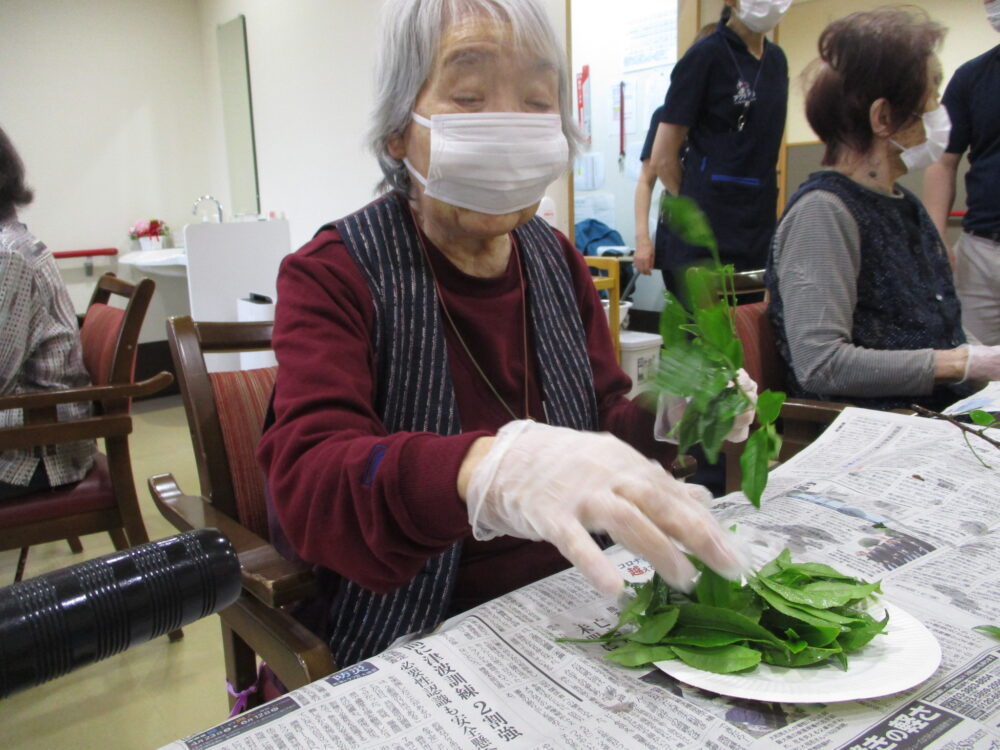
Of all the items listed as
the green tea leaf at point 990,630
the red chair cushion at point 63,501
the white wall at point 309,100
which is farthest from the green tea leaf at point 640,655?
the white wall at point 309,100

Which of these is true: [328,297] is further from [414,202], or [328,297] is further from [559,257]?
[559,257]

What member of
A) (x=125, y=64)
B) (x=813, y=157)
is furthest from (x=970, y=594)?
(x=125, y=64)

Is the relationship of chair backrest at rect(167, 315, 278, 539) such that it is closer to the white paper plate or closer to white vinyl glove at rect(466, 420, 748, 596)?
white vinyl glove at rect(466, 420, 748, 596)

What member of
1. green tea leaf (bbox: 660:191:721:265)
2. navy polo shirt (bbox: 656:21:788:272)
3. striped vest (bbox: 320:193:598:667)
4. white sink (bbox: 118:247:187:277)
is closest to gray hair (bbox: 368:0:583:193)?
striped vest (bbox: 320:193:598:667)

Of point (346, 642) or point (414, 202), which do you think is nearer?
point (346, 642)

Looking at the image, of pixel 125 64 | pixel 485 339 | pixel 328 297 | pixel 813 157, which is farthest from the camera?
pixel 125 64

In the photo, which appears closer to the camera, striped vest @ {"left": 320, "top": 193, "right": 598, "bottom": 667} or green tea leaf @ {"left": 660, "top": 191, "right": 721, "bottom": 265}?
green tea leaf @ {"left": 660, "top": 191, "right": 721, "bottom": 265}

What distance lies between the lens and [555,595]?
2.60 feet

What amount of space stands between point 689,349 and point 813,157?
167 inches

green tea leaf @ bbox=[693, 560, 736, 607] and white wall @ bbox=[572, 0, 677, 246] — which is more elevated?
white wall @ bbox=[572, 0, 677, 246]

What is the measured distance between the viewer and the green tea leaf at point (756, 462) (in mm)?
639

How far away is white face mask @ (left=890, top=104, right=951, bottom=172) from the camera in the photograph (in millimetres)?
1612

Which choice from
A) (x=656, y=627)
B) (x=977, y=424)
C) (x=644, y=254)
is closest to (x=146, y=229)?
(x=644, y=254)

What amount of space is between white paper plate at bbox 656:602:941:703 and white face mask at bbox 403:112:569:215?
2.09ft
